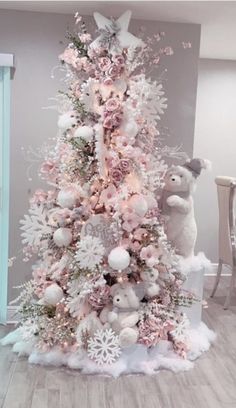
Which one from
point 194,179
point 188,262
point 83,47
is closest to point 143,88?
point 83,47

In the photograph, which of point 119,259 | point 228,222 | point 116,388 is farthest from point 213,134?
point 116,388

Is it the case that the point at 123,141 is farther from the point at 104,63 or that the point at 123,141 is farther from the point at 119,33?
the point at 119,33

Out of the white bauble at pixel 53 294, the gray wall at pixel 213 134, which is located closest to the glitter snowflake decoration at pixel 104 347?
the white bauble at pixel 53 294

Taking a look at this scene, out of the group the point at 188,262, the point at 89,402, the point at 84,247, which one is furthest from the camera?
the point at 188,262

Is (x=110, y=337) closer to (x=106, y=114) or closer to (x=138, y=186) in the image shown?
(x=138, y=186)

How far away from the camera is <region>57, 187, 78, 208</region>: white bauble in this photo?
3.02 m

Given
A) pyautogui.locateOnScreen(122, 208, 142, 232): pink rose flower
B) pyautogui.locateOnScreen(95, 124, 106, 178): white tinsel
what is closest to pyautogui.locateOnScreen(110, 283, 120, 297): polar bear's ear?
pyautogui.locateOnScreen(122, 208, 142, 232): pink rose flower

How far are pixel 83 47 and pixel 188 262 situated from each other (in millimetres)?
1644

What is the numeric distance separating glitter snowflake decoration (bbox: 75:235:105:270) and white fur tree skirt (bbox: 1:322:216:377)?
A: 0.58 meters

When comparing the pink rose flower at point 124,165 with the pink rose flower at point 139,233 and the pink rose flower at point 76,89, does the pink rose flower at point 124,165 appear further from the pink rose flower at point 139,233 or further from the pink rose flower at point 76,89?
the pink rose flower at point 76,89

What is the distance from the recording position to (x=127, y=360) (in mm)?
3004

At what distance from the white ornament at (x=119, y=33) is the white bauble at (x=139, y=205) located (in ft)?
3.24

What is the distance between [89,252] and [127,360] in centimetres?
73

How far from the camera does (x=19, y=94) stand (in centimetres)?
355
